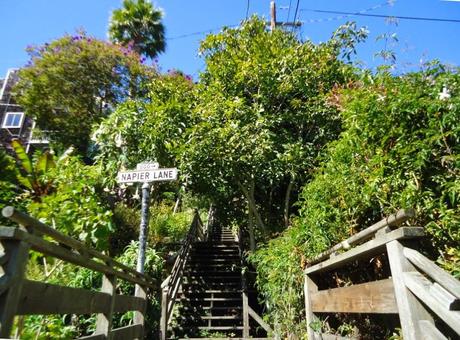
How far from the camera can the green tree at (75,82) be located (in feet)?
49.8

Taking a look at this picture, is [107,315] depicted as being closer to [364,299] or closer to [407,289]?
[364,299]

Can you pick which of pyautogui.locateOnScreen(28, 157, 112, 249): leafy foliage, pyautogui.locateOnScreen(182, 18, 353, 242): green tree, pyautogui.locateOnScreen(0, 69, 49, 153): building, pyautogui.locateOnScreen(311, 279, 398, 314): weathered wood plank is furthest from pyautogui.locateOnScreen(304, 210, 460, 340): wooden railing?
pyautogui.locateOnScreen(0, 69, 49, 153): building

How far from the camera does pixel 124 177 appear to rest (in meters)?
5.07

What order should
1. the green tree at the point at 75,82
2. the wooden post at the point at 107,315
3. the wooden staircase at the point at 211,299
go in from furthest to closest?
the green tree at the point at 75,82 → the wooden staircase at the point at 211,299 → the wooden post at the point at 107,315

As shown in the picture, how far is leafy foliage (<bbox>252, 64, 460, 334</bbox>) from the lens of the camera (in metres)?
2.77

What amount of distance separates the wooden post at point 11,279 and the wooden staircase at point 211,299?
680 cm

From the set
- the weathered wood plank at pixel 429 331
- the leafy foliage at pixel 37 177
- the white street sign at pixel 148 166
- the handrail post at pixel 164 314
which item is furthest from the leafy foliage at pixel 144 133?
the weathered wood plank at pixel 429 331

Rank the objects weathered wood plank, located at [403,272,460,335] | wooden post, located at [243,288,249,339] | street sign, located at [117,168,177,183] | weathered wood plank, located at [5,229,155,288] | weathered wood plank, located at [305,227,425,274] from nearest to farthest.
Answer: weathered wood plank, located at [403,272,460,335], weathered wood plank, located at [5,229,155,288], weathered wood plank, located at [305,227,425,274], street sign, located at [117,168,177,183], wooden post, located at [243,288,249,339]

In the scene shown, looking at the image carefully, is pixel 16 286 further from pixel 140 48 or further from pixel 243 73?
pixel 140 48

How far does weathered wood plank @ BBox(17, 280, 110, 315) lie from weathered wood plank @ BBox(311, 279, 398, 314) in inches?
88.9

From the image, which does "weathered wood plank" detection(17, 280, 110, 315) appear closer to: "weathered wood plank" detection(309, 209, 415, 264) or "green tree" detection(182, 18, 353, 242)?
"weathered wood plank" detection(309, 209, 415, 264)

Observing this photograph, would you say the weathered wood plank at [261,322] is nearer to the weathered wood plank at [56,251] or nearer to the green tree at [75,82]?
the weathered wood plank at [56,251]

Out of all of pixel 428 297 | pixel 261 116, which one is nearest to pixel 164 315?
pixel 261 116

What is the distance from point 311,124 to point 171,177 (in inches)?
197
